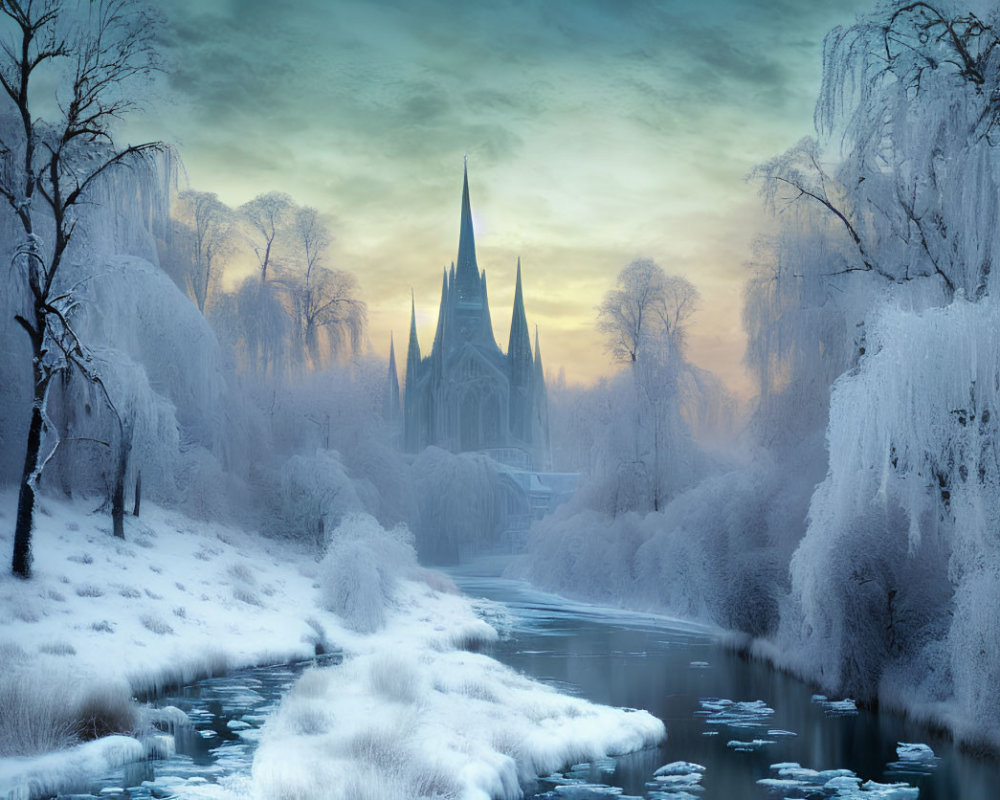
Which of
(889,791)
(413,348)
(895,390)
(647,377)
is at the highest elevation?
(413,348)

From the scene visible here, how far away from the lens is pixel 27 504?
1223 cm

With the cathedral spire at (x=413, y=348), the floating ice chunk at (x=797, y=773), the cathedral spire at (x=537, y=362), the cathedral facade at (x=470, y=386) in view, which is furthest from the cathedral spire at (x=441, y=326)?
the floating ice chunk at (x=797, y=773)

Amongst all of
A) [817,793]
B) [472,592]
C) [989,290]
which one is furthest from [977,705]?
[472,592]

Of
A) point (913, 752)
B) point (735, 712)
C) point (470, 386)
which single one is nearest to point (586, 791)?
point (913, 752)

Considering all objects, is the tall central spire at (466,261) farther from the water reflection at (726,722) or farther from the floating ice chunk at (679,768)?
the floating ice chunk at (679,768)

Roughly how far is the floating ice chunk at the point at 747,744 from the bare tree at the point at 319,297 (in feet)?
66.7

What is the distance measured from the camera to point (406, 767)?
741cm

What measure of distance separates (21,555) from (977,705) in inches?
472

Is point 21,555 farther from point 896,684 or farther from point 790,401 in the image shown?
point 790,401

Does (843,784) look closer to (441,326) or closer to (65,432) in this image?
(65,432)

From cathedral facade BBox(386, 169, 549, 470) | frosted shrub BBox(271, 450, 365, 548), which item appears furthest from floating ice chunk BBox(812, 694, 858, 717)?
cathedral facade BBox(386, 169, 549, 470)

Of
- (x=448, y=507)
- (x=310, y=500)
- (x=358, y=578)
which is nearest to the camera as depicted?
(x=358, y=578)

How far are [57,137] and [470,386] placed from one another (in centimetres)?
5857

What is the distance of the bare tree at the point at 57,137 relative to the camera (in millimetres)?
12344
